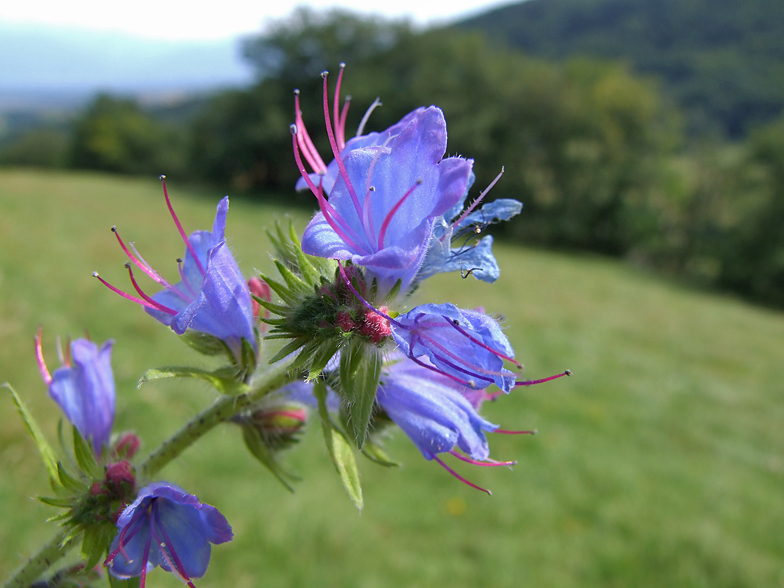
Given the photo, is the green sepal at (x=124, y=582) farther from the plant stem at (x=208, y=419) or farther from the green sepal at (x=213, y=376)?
the green sepal at (x=213, y=376)

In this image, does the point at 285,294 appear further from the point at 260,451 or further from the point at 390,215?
the point at 260,451

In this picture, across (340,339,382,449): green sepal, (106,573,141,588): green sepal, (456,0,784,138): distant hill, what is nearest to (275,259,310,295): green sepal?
(340,339,382,449): green sepal

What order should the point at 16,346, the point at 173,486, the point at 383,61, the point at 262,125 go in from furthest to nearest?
the point at 383,61 < the point at 262,125 < the point at 16,346 < the point at 173,486

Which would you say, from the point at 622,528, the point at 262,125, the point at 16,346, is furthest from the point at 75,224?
the point at 262,125

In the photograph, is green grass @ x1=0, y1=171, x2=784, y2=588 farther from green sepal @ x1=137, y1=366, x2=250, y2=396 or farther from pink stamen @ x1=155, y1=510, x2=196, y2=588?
pink stamen @ x1=155, y1=510, x2=196, y2=588

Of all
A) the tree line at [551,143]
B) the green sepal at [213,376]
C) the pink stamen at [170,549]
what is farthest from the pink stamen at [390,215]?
the tree line at [551,143]

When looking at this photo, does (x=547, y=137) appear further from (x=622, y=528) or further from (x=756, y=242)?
(x=622, y=528)

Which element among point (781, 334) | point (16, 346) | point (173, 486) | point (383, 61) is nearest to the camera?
point (173, 486)
